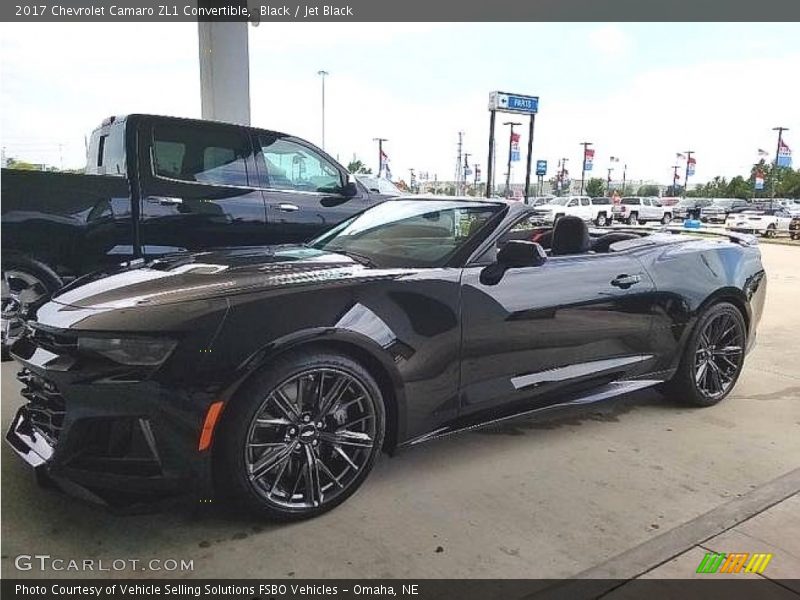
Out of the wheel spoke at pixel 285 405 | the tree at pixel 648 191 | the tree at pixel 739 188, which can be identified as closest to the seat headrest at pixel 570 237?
the wheel spoke at pixel 285 405

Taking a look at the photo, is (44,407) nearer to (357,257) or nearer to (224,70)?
(357,257)

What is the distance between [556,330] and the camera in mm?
3355

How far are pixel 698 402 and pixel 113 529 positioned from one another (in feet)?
11.4

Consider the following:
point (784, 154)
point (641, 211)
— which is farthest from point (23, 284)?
point (784, 154)

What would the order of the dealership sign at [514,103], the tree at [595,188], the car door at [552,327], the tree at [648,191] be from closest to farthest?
the car door at [552,327], the dealership sign at [514,103], the tree at [595,188], the tree at [648,191]

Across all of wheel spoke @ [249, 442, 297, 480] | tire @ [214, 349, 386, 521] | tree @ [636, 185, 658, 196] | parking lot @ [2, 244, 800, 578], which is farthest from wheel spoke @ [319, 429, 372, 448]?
tree @ [636, 185, 658, 196]

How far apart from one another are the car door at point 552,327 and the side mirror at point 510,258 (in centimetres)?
3

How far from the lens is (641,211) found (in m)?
40.4

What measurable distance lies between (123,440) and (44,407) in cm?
43

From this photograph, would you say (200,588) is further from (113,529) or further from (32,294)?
(32,294)

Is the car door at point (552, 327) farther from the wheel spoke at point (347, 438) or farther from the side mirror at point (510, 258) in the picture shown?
the wheel spoke at point (347, 438)

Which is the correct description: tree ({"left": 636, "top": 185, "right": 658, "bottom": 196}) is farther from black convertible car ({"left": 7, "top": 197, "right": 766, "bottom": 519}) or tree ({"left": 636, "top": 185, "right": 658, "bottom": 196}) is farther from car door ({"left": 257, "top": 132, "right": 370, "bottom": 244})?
black convertible car ({"left": 7, "top": 197, "right": 766, "bottom": 519})

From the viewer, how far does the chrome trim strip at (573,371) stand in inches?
129

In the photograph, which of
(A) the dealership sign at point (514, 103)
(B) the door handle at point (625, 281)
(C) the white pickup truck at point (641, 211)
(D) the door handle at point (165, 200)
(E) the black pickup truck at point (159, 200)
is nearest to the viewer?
(B) the door handle at point (625, 281)
